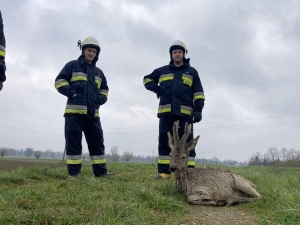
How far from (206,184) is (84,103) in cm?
331

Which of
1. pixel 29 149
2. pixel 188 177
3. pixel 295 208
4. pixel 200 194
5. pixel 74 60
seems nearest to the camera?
pixel 295 208

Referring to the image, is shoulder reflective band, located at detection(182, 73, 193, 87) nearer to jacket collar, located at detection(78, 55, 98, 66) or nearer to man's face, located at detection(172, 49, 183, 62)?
man's face, located at detection(172, 49, 183, 62)

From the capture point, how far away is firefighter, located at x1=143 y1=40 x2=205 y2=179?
21.9ft

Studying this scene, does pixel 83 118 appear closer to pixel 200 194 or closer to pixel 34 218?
pixel 200 194

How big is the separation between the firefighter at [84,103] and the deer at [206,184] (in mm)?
2439

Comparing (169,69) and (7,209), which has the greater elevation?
(169,69)

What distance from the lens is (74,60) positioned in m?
6.71

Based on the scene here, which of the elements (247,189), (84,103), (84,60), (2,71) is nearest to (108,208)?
(247,189)

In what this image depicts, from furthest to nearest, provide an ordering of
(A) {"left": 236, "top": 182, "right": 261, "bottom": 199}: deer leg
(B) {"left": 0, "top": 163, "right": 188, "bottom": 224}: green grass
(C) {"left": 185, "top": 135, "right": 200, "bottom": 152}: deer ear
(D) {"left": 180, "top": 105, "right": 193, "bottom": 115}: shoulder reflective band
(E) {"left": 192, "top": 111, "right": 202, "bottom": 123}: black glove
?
(D) {"left": 180, "top": 105, "right": 193, "bottom": 115}: shoulder reflective band
(E) {"left": 192, "top": 111, "right": 202, "bottom": 123}: black glove
(C) {"left": 185, "top": 135, "right": 200, "bottom": 152}: deer ear
(A) {"left": 236, "top": 182, "right": 261, "bottom": 199}: deer leg
(B) {"left": 0, "top": 163, "right": 188, "bottom": 224}: green grass

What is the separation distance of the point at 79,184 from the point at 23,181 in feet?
5.35

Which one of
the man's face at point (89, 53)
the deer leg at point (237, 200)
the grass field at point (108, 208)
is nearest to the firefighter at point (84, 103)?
the man's face at point (89, 53)

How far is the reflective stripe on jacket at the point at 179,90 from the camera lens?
22.0 feet

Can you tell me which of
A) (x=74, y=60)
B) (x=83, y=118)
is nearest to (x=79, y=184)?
(x=83, y=118)

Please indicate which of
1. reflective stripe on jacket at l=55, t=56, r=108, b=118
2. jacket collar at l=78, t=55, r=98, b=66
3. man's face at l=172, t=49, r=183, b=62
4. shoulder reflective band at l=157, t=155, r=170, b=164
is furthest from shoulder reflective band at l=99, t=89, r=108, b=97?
shoulder reflective band at l=157, t=155, r=170, b=164
